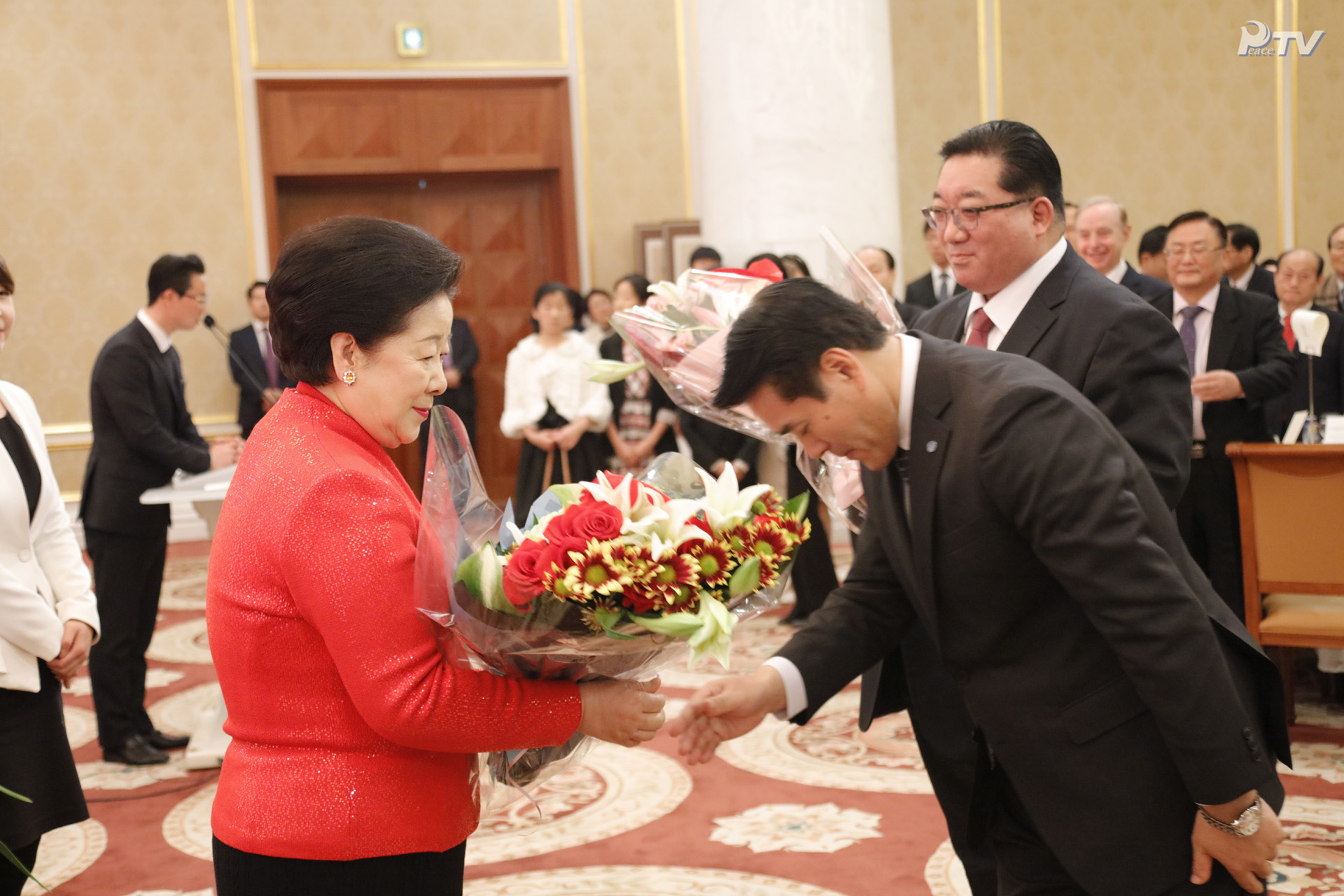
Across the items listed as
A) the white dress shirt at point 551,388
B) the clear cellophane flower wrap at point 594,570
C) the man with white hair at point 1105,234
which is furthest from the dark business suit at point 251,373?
the clear cellophane flower wrap at point 594,570

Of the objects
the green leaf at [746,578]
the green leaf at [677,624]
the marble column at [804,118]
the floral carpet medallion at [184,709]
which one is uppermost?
the marble column at [804,118]

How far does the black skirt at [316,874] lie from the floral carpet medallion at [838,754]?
2.22 m

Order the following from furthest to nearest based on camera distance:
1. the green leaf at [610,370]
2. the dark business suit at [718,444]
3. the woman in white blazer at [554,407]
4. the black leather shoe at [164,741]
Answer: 1. the woman in white blazer at [554,407]
2. the dark business suit at [718,444]
3. the black leather shoe at [164,741]
4. the green leaf at [610,370]

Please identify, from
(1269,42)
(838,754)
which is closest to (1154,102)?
(1269,42)

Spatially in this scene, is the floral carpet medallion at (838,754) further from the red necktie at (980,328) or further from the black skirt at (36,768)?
the black skirt at (36,768)

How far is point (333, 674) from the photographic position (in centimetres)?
146

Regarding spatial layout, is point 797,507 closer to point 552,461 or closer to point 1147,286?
point 1147,286

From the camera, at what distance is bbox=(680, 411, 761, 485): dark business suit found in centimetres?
578

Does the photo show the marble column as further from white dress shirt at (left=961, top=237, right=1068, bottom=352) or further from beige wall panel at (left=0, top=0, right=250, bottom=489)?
beige wall panel at (left=0, top=0, right=250, bottom=489)

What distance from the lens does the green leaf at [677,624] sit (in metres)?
1.36

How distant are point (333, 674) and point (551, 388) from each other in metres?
5.13

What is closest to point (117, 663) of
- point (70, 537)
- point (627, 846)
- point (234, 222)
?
point (70, 537)

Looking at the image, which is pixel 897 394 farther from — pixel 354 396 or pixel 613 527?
pixel 354 396

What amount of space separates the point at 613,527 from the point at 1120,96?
951 centimetres
